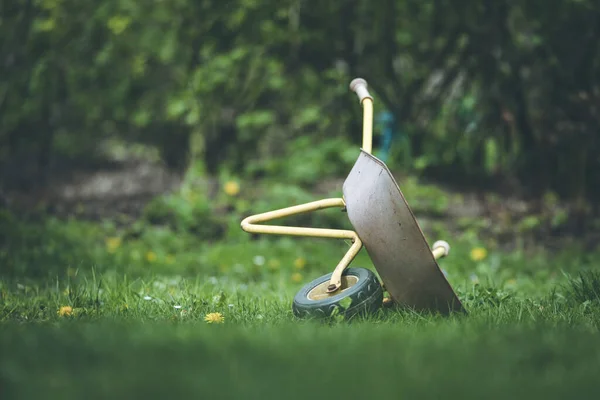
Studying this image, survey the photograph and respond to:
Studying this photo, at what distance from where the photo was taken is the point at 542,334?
2.57 m

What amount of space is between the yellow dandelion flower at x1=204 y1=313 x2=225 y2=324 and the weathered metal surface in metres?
0.63

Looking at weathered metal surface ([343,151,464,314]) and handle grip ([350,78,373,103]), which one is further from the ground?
handle grip ([350,78,373,103])

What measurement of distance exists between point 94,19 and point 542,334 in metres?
6.07

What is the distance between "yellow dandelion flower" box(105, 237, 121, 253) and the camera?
6.12m

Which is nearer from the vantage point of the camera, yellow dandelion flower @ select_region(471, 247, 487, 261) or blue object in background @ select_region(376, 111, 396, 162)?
yellow dandelion flower @ select_region(471, 247, 487, 261)

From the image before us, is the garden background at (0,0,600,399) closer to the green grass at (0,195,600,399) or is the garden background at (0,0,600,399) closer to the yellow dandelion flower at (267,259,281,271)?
the yellow dandelion flower at (267,259,281,271)

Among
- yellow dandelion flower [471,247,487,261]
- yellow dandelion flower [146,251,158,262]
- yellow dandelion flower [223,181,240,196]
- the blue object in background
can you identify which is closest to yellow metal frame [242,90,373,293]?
yellow dandelion flower [146,251,158,262]

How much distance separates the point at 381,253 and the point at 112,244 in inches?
138

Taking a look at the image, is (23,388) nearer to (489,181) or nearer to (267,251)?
(267,251)

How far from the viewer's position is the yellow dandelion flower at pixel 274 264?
19.0 ft

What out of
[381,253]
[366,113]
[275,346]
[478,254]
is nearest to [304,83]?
[478,254]

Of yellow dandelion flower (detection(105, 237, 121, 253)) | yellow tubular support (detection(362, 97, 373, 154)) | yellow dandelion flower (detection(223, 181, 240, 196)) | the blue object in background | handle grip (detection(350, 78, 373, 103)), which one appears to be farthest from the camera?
the blue object in background

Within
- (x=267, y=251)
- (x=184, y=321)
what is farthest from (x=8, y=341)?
(x=267, y=251)

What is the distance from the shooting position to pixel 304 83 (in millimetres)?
7555
